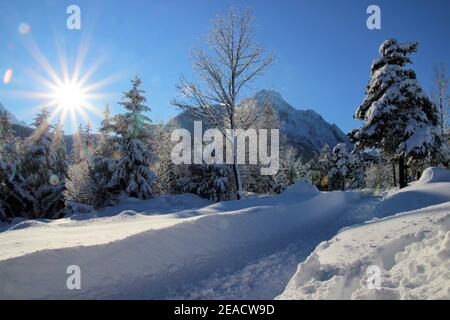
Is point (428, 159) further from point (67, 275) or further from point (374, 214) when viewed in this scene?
point (67, 275)

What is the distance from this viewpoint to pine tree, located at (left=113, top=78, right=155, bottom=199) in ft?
69.9

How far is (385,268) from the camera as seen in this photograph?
4324 millimetres

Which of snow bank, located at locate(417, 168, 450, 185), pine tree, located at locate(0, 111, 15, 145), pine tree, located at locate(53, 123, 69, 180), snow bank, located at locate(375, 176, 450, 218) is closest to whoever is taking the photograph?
snow bank, located at locate(375, 176, 450, 218)

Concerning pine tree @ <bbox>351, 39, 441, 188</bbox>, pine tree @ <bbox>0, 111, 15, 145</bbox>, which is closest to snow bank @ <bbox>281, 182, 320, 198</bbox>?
pine tree @ <bbox>351, 39, 441, 188</bbox>

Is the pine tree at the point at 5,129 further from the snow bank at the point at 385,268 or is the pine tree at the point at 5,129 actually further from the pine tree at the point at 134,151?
the snow bank at the point at 385,268

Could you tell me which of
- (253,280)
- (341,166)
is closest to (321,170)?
(341,166)

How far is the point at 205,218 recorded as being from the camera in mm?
8398

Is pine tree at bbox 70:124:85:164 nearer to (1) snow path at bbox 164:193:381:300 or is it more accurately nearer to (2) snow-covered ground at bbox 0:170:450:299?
(2) snow-covered ground at bbox 0:170:450:299

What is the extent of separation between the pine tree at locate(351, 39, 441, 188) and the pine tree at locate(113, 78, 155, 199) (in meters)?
13.9

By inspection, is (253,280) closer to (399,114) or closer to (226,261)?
(226,261)

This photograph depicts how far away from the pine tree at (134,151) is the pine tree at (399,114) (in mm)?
13925

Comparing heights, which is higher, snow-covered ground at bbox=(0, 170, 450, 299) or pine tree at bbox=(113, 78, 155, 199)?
pine tree at bbox=(113, 78, 155, 199)

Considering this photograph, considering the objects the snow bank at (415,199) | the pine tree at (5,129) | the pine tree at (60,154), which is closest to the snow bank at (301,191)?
the snow bank at (415,199)

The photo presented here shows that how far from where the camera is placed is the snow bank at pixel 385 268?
134 inches
